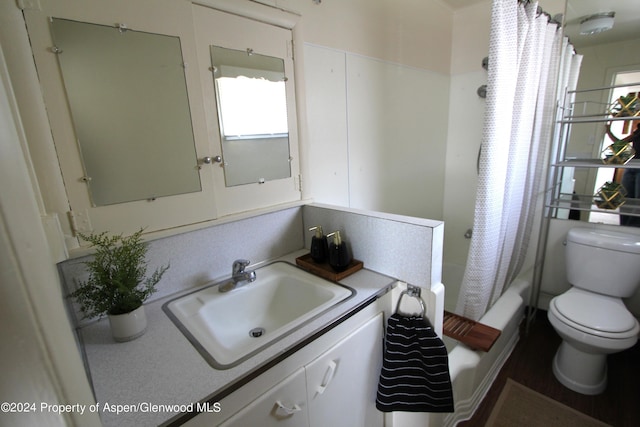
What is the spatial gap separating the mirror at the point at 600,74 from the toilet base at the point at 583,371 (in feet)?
2.85

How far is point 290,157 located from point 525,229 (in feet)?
6.12

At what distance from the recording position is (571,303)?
68.7 inches

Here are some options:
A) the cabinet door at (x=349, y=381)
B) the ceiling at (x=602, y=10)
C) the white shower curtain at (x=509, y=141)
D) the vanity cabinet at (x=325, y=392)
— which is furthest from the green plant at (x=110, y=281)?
the ceiling at (x=602, y=10)

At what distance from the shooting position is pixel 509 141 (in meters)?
1.68

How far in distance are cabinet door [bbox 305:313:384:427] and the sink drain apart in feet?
0.99

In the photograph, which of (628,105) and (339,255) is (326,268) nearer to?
(339,255)

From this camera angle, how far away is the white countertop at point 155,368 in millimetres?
653

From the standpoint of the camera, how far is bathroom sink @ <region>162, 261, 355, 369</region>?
34.3 inches

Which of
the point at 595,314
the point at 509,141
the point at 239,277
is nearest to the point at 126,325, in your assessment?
the point at 239,277

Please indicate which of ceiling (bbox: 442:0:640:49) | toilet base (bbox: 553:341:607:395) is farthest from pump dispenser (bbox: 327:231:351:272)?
ceiling (bbox: 442:0:640:49)

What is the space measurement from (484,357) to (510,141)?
1239 millimetres

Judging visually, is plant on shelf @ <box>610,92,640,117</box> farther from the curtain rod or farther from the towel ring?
the towel ring

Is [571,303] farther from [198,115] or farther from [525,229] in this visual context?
[198,115]

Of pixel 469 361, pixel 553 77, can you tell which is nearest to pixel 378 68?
pixel 553 77
